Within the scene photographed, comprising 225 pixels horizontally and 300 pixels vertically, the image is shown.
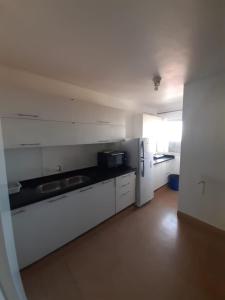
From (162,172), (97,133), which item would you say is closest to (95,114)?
(97,133)

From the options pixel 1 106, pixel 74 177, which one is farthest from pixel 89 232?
pixel 1 106

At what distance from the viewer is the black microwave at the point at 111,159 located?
271 cm

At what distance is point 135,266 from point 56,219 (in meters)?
1.08

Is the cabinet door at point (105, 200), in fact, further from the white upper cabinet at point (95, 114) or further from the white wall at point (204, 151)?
the white wall at point (204, 151)

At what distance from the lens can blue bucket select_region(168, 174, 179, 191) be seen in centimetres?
379

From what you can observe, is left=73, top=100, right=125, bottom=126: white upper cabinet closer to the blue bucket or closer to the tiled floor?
the tiled floor

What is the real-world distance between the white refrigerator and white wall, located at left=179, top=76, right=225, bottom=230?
2.21 feet

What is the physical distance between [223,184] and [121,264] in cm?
176

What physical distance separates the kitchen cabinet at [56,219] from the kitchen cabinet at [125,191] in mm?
239

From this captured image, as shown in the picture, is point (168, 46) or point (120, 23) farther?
point (168, 46)

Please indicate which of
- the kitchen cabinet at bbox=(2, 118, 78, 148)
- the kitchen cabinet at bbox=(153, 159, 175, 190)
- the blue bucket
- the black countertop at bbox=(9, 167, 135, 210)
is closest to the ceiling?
the kitchen cabinet at bbox=(2, 118, 78, 148)

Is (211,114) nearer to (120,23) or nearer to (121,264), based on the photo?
(120,23)

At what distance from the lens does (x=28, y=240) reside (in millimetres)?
1561

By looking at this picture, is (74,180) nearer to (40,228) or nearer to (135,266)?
(40,228)
